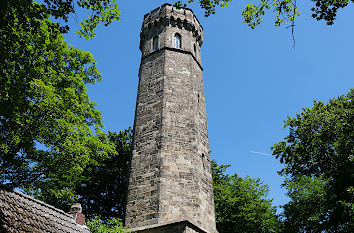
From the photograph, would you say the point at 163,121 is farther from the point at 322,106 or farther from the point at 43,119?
the point at 322,106

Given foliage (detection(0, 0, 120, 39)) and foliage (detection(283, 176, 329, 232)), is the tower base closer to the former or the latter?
foliage (detection(0, 0, 120, 39))

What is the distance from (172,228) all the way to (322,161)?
1381 centimetres

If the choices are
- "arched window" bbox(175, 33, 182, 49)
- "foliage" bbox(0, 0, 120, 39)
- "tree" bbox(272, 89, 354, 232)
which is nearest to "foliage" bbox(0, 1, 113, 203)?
"foliage" bbox(0, 0, 120, 39)

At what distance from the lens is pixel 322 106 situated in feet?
64.2

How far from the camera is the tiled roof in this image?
6.13m

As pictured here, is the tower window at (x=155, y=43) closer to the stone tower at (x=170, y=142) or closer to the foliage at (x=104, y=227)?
the stone tower at (x=170, y=142)

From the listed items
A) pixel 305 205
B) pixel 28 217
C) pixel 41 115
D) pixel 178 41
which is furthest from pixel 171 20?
pixel 305 205

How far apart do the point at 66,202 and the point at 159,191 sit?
33.2 ft

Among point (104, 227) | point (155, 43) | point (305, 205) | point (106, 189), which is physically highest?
point (155, 43)

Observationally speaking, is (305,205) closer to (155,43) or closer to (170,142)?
(170,142)

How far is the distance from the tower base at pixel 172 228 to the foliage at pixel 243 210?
10.9 m

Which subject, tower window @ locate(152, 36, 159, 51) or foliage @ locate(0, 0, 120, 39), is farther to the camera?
tower window @ locate(152, 36, 159, 51)

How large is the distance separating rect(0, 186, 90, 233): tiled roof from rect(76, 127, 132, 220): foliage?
12.3 meters

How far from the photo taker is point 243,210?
1955 centimetres
